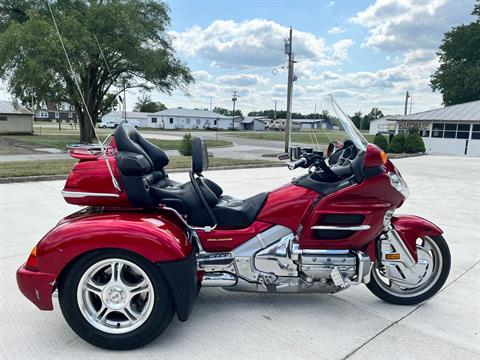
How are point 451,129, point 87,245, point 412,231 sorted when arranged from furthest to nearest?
point 451,129
point 412,231
point 87,245

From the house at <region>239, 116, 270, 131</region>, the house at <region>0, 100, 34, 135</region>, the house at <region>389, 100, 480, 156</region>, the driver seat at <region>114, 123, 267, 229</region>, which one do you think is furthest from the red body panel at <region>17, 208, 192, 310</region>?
the house at <region>239, 116, 270, 131</region>

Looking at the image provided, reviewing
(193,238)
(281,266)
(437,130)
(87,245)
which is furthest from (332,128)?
(437,130)

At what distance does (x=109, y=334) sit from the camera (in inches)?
101

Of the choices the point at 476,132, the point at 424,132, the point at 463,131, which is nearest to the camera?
the point at 476,132

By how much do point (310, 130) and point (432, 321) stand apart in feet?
6.04

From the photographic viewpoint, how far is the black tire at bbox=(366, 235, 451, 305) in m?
3.24

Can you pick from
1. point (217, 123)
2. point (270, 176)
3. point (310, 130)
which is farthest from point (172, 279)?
point (217, 123)

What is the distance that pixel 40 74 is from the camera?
59.1 feet

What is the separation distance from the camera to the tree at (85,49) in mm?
18125

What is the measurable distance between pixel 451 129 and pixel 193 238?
2900cm

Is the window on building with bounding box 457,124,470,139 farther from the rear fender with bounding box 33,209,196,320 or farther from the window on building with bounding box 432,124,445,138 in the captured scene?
the rear fender with bounding box 33,209,196,320

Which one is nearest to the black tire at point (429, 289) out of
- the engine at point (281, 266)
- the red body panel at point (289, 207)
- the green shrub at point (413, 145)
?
the engine at point (281, 266)

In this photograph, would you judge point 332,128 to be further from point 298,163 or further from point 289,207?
point 289,207

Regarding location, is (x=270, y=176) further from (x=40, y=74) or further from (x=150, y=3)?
(x=150, y=3)
